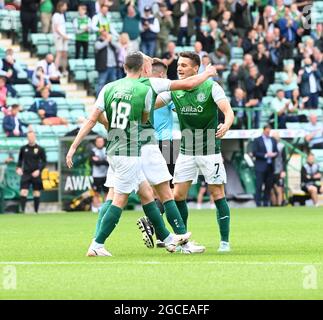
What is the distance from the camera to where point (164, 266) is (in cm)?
1273

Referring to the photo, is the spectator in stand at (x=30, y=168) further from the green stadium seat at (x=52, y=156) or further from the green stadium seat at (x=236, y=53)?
the green stadium seat at (x=236, y=53)

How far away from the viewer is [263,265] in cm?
1286

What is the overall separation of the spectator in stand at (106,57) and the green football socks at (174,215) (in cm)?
1638

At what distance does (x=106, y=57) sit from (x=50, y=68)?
144 centimetres

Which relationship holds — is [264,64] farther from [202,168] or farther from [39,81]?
[202,168]

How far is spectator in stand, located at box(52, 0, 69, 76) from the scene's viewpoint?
30688mm

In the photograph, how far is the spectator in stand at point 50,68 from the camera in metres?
29.9

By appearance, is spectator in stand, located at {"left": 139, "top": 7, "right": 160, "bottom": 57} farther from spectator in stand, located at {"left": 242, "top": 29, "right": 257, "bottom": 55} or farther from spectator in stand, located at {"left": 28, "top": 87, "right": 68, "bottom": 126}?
spectator in stand, located at {"left": 28, "top": 87, "right": 68, "bottom": 126}

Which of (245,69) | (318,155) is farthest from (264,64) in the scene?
(318,155)

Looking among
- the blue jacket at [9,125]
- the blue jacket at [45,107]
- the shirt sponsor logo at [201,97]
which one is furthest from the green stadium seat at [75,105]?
the shirt sponsor logo at [201,97]

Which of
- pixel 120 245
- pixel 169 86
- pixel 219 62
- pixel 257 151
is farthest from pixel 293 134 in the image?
pixel 169 86

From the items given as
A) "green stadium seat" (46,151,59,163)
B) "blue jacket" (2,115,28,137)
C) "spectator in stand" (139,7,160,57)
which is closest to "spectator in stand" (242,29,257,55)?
"spectator in stand" (139,7,160,57)

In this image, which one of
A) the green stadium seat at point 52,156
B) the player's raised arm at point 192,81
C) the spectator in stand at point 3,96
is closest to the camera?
the player's raised arm at point 192,81
